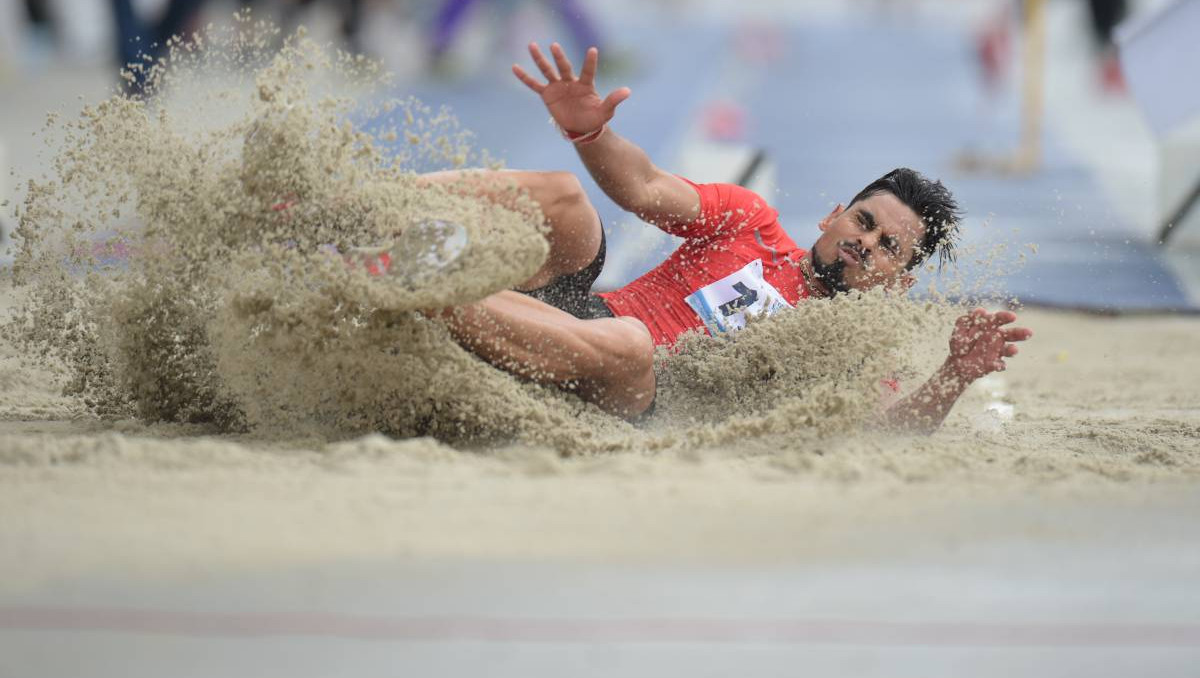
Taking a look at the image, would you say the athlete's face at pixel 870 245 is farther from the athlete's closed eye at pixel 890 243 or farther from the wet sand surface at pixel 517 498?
the wet sand surface at pixel 517 498

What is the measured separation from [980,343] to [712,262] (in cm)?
72

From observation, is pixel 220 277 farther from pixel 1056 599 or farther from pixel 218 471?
pixel 1056 599

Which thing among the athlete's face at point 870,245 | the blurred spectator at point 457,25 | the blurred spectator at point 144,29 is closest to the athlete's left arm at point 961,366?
the athlete's face at point 870,245

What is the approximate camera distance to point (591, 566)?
2.16m

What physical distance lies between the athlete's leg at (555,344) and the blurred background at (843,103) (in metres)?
0.95

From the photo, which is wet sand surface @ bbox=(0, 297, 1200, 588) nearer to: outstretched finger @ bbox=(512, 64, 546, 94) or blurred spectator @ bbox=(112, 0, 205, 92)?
outstretched finger @ bbox=(512, 64, 546, 94)

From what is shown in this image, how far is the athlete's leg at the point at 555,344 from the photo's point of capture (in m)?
2.85

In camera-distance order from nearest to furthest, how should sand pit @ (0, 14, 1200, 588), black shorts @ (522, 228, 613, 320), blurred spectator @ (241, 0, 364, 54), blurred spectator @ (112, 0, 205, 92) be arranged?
sand pit @ (0, 14, 1200, 588)
black shorts @ (522, 228, 613, 320)
blurred spectator @ (112, 0, 205, 92)
blurred spectator @ (241, 0, 364, 54)

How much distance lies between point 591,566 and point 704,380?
1.24 metres

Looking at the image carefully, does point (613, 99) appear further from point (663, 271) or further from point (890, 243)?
point (890, 243)

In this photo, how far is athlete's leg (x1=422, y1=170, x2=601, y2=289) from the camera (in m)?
2.91

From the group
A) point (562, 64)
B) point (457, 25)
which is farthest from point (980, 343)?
point (457, 25)

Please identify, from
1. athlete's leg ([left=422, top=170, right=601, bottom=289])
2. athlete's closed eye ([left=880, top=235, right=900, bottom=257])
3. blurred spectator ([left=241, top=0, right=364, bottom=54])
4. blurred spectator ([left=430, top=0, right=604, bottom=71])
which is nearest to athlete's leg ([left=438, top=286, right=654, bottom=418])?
athlete's leg ([left=422, top=170, right=601, bottom=289])

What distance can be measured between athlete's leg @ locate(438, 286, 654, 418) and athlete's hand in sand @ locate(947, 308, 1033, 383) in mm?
775
